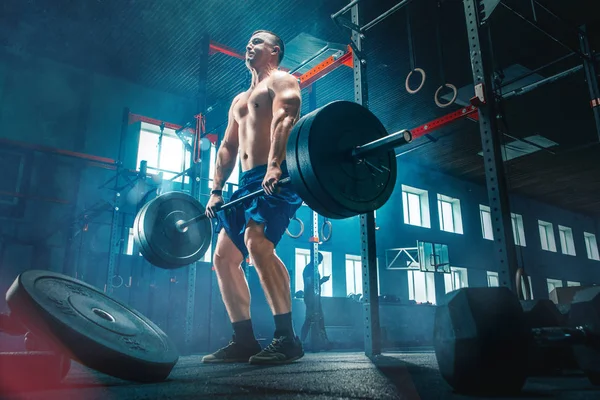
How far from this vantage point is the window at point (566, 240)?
1430 centimetres

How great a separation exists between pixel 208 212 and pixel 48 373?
A: 117 cm

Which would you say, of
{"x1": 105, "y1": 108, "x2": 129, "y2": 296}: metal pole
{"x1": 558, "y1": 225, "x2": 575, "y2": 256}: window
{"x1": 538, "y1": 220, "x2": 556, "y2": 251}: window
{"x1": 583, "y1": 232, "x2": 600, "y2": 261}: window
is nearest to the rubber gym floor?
{"x1": 105, "y1": 108, "x2": 129, "y2": 296}: metal pole

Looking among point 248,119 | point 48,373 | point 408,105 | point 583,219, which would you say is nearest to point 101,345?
point 48,373

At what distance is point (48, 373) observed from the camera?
123 cm

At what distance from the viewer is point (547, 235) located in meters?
13.9

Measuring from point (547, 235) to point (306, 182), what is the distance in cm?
1488

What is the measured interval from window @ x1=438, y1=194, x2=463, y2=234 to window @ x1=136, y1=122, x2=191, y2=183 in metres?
7.15

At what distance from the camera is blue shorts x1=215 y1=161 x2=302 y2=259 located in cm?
202

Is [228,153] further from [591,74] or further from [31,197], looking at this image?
[31,197]

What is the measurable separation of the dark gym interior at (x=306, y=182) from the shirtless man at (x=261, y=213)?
26cm

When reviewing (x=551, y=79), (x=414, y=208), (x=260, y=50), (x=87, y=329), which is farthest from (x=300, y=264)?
(x=87, y=329)

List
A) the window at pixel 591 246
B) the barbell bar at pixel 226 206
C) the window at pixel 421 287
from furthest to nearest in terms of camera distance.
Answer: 1. the window at pixel 591 246
2. the window at pixel 421 287
3. the barbell bar at pixel 226 206

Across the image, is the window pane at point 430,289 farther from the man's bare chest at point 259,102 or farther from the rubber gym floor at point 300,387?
the rubber gym floor at point 300,387

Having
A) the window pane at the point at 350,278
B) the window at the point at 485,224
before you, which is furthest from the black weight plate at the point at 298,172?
the window at the point at 485,224
